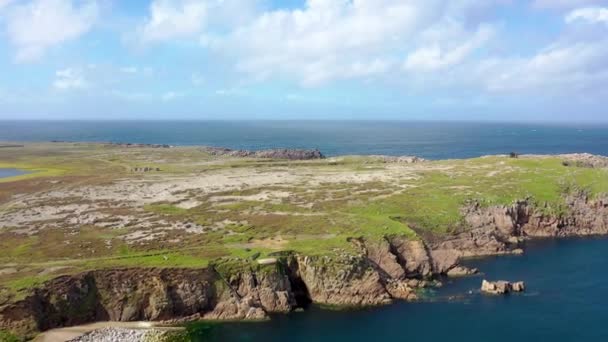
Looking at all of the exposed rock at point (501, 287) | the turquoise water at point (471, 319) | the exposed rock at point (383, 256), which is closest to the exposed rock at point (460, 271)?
the turquoise water at point (471, 319)

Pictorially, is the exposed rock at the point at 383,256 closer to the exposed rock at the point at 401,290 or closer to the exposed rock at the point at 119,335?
the exposed rock at the point at 401,290

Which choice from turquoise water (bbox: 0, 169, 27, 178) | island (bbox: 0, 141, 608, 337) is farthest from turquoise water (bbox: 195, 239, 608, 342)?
turquoise water (bbox: 0, 169, 27, 178)

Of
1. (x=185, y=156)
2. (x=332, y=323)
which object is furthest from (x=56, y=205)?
(x=185, y=156)

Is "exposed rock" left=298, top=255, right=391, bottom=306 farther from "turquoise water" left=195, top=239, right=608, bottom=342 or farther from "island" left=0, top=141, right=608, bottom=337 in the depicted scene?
"turquoise water" left=195, top=239, right=608, bottom=342

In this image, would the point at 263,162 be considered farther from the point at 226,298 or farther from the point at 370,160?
the point at 226,298

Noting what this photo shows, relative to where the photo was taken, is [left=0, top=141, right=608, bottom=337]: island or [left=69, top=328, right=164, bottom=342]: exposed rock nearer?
[left=69, top=328, right=164, bottom=342]: exposed rock

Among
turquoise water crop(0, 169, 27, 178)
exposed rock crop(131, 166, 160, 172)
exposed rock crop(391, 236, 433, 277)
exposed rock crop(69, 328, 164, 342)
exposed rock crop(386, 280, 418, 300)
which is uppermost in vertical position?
exposed rock crop(131, 166, 160, 172)

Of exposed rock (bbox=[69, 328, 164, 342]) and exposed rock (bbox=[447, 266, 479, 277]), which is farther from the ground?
exposed rock (bbox=[447, 266, 479, 277])

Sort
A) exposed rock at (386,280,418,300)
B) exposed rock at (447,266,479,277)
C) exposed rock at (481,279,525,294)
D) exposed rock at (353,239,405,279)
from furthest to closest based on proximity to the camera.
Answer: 1. exposed rock at (447,266,479,277)
2. exposed rock at (353,239,405,279)
3. exposed rock at (481,279,525,294)
4. exposed rock at (386,280,418,300)
